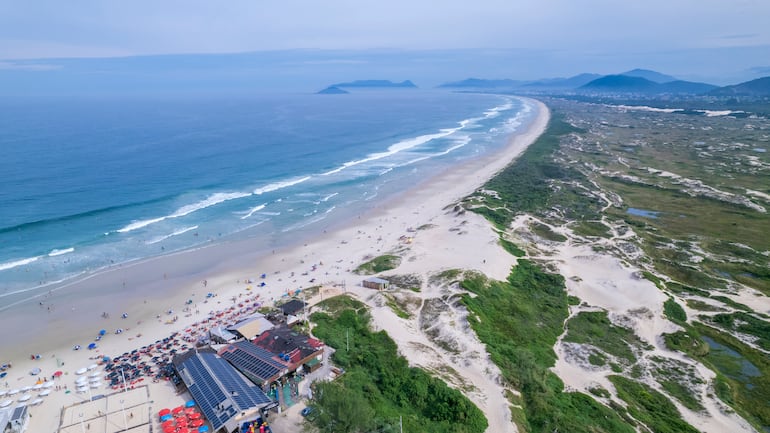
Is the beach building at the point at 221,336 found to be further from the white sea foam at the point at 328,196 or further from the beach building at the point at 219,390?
the white sea foam at the point at 328,196

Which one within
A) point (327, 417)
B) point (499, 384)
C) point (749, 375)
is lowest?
point (749, 375)

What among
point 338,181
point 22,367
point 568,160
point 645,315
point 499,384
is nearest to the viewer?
point 499,384

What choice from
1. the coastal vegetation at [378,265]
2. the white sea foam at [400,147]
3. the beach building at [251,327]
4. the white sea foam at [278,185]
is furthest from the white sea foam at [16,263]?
the white sea foam at [400,147]

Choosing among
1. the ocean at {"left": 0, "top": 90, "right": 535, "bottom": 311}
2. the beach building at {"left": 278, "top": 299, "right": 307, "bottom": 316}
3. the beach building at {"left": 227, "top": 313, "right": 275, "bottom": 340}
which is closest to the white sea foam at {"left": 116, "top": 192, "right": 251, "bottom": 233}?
the ocean at {"left": 0, "top": 90, "right": 535, "bottom": 311}

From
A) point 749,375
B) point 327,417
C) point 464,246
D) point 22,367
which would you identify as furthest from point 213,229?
point 749,375

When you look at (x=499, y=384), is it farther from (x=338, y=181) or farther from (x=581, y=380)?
(x=338, y=181)

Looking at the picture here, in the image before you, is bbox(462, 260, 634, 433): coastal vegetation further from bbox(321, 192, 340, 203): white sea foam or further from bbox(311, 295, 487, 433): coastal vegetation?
bbox(321, 192, 340, 203): white sea foam
